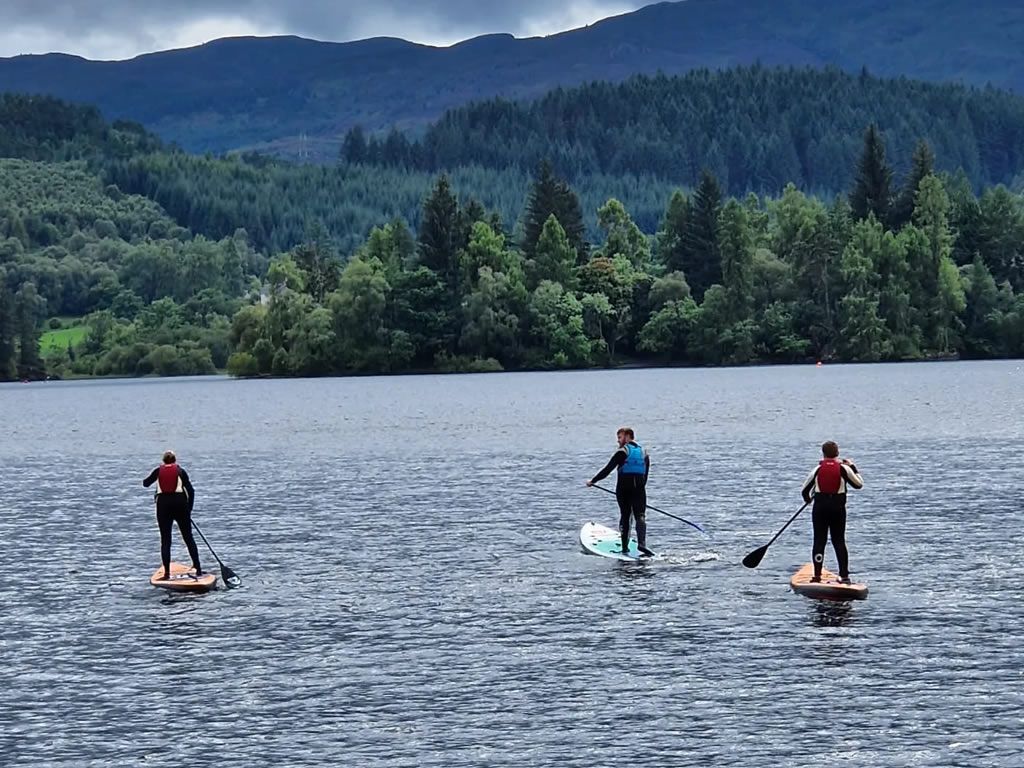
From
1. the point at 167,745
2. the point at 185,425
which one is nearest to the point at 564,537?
the point at 167,745

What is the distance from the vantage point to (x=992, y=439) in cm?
9444

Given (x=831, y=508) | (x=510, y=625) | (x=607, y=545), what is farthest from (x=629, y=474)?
(x=510, y=625)

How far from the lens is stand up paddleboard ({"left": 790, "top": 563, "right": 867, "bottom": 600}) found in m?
41.2

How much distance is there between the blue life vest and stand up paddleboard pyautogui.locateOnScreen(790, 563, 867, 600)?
19.9 ft

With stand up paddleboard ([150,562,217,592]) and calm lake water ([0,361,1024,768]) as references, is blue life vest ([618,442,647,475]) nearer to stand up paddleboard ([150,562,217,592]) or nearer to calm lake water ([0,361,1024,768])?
calm lake water ([0,361,1024,768])

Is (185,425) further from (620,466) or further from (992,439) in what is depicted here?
(620,466)

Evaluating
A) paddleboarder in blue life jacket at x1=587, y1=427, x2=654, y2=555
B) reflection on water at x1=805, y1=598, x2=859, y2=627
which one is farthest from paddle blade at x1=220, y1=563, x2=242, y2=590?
reflection on water at x1=805, y1=598, x2=859, y2=627

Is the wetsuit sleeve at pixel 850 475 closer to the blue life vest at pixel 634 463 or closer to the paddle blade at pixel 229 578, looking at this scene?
the blue life vest at pixel 634 463

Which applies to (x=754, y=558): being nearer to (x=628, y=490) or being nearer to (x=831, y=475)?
(x=628, y=490)

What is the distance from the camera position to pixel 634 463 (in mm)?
46750

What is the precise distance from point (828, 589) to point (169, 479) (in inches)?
663

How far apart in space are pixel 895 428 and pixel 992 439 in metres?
12.0

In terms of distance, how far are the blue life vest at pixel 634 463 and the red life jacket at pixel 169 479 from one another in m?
12.2

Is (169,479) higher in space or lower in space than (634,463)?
higher
